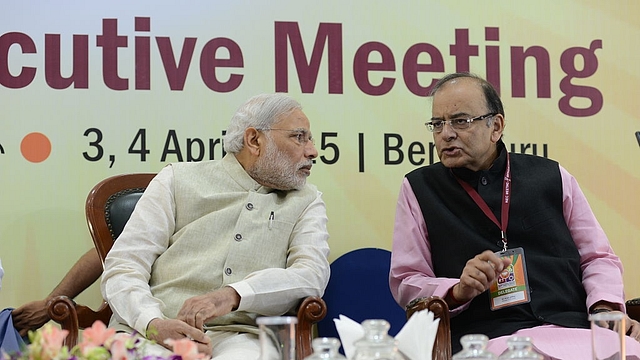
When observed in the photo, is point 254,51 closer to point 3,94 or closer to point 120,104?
point 120,104

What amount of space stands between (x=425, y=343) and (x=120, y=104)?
2.56 metres

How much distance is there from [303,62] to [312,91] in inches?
5.8

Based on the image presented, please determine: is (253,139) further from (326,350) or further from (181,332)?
(326,350)

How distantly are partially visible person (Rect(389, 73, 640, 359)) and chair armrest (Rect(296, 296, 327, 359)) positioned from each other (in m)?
0.38

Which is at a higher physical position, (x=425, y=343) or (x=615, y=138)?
(x=615, y=138)

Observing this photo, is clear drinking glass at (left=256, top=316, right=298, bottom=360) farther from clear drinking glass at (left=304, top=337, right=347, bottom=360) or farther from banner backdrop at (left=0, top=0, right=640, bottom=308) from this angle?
banner backdrop at (left=0, top=0, right=640, bottom=308)

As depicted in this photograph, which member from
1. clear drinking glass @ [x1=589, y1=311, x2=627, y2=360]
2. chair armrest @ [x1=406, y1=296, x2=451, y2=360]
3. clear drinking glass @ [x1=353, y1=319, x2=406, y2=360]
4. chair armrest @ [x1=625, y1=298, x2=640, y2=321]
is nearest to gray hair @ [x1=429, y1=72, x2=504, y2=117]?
chair armrest @ [x1=406, y1=296, x2=451, y2=360]

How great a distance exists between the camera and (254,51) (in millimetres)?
4191

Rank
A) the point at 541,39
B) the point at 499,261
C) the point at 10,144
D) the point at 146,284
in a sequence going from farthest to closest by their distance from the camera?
the point at 541,39 → the point at 10,144 → the point at 146,284 → the point at 499,261

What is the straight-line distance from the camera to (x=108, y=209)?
3.72 m

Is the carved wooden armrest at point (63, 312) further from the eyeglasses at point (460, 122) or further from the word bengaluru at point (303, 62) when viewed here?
the eyeglasses at point (460, 122)

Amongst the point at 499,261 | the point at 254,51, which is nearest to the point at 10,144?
the point at 254,51

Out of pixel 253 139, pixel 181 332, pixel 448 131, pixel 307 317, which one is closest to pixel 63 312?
pixel 181 332

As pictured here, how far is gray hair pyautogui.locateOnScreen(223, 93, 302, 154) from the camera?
3559mm
